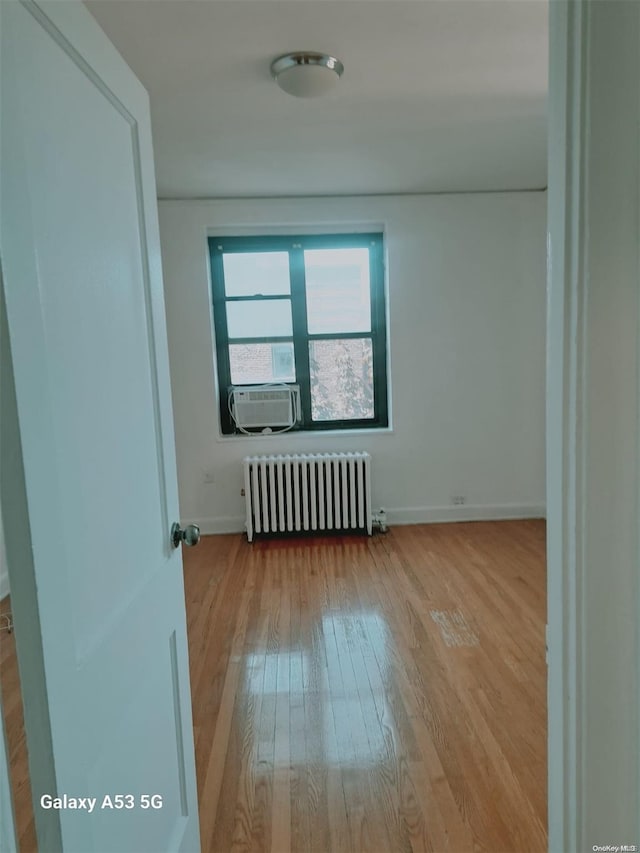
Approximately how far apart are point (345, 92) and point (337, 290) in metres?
1.89

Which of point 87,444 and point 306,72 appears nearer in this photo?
point 87,444

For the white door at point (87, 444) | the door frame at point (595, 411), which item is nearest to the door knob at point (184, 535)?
the white door at point (87, 444)

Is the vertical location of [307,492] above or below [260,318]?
below

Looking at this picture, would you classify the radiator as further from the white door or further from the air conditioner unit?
the white door

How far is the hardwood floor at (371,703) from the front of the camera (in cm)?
143

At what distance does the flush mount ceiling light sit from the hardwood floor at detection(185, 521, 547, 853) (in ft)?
8.65

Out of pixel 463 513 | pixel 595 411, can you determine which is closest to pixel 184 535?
pixel 595 411

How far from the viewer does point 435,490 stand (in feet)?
13.6

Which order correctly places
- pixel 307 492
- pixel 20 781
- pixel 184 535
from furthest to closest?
pixel 307 492
pixel 184 535
pixel 20 781

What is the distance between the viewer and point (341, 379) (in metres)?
4.18

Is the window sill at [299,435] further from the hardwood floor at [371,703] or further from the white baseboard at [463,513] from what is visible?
the hardwood floor at [371,703]

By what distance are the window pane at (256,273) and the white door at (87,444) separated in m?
2.92

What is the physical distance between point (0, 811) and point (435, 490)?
384 cm

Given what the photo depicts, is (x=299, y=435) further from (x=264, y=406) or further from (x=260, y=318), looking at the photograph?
(x=260, y=318)
